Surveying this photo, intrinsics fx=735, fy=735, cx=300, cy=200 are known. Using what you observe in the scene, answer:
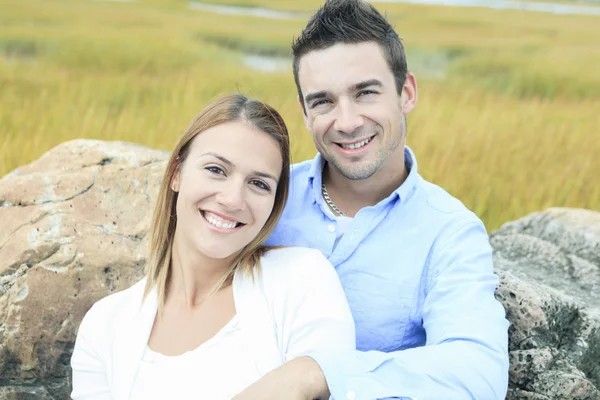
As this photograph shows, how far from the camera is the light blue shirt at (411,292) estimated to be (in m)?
1.41

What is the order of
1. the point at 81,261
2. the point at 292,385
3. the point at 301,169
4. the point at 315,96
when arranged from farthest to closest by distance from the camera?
the point at 81,261, the point at 301,169, the point at 315,96, the point at 292,385

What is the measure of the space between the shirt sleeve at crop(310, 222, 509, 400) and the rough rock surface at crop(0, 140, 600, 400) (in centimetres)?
30

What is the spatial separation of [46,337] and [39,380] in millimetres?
154

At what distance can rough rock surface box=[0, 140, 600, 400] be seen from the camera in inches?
80.4

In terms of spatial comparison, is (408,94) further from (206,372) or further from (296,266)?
(206,372)

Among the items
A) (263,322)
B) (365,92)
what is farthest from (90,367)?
(365,92)

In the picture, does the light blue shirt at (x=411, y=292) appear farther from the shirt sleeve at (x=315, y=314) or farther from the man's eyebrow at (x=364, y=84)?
the man's eyebrow at (x=364, y=84)

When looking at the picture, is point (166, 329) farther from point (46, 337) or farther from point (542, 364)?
point (542, 364)

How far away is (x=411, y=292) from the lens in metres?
1.74

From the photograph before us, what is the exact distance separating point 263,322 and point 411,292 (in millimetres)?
386

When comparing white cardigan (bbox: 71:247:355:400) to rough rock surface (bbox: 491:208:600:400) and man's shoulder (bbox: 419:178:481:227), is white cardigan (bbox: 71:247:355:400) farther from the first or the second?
rough rock surface (bbox: 491:208:600:400)

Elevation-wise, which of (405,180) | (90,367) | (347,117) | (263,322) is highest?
(347,117)

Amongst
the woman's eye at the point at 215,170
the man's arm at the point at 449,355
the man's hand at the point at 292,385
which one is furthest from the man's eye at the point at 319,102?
the man's hand at the point at 292,385

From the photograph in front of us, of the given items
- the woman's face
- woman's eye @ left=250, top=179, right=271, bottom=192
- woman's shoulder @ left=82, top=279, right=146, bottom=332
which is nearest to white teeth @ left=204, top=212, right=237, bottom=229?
the woman's face
